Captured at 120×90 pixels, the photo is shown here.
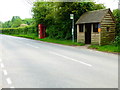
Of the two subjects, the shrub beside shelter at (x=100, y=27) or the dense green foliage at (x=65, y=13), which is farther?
the dense green foliage at (x=65, y=13)

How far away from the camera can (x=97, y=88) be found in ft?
18.1

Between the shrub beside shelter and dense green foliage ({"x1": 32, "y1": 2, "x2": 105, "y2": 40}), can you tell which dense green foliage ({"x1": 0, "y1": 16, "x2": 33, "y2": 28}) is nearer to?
dense green foliage ({"x1": 32, "y1": 2, "x2": 105, "y2": 40})

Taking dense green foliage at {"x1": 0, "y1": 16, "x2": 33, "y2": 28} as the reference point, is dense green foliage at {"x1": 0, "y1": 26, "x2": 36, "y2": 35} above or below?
below

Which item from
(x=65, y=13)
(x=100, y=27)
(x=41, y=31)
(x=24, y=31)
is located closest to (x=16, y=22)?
(x=24, y=31)

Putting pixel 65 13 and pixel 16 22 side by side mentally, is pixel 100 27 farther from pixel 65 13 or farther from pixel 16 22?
pixel 16 22

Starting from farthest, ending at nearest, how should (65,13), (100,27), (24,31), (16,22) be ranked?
(16,22), (24,31), (65,13), (100,27)

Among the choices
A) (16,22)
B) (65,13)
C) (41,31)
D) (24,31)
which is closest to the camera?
(65,13)

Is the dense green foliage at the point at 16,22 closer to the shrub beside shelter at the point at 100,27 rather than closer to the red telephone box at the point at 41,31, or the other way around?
the red telephone box at the point at 41,31

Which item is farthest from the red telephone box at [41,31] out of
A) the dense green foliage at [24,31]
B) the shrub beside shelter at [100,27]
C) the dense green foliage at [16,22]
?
the dense green foliage at [16,22]

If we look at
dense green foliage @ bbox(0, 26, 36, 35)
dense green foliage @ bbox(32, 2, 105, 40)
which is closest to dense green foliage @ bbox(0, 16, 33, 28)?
dense green foliage @ bbox(0, 26, 36, 35)

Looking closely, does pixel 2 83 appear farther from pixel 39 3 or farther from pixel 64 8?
pixel 39 3

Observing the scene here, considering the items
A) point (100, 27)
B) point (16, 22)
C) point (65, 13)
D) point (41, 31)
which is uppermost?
point (16, 22)

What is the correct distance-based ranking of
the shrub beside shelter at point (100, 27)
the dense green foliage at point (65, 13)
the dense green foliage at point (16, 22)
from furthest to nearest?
the dense green foliage at point (16, 22) < the dense green foliage at point (65, 13) < the shrub beside shelter at point (100, 27)

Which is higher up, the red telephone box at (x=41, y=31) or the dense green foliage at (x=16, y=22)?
the dense green foliage at (x=16, y=22)
